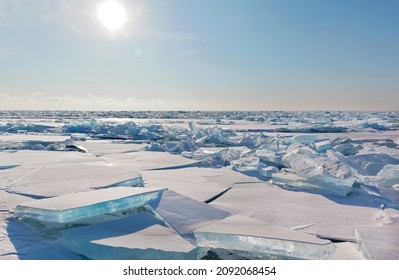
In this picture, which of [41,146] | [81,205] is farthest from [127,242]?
[41,146]

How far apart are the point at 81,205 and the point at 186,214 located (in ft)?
2.50

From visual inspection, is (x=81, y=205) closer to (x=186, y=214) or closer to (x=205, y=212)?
(x=186, y=214)

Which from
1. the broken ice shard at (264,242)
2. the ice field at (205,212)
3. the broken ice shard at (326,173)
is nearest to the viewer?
the broken ice shard at (264,242)

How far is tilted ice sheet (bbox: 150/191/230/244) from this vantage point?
2250 millimetres

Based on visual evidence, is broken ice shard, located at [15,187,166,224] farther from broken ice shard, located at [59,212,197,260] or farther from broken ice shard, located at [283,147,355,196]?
broken ice shard, located at [283,147,355,196]

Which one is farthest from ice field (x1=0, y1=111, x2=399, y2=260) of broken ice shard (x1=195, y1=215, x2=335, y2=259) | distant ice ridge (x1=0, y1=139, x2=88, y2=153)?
distant ice ridge (x1=0, y1=139, x2=88, y2=153)

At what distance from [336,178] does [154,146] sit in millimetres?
4780

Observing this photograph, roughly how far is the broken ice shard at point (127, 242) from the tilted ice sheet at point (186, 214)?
99 millimetres

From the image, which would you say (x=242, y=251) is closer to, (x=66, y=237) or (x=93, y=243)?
(x=93, y=243)

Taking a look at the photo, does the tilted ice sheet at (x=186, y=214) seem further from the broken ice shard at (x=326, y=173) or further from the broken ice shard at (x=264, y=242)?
the broken ice shard at (x=326, y=173)

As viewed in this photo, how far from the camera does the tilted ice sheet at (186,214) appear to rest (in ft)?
7.38

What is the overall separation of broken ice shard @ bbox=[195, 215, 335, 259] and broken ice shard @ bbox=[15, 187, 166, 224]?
0.69 metres

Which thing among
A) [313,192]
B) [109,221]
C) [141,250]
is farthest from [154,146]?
[141,250]


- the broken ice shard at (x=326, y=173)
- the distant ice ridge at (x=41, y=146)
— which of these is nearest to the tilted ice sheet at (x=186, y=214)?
the broken ice shard at (x=326, y=173)
